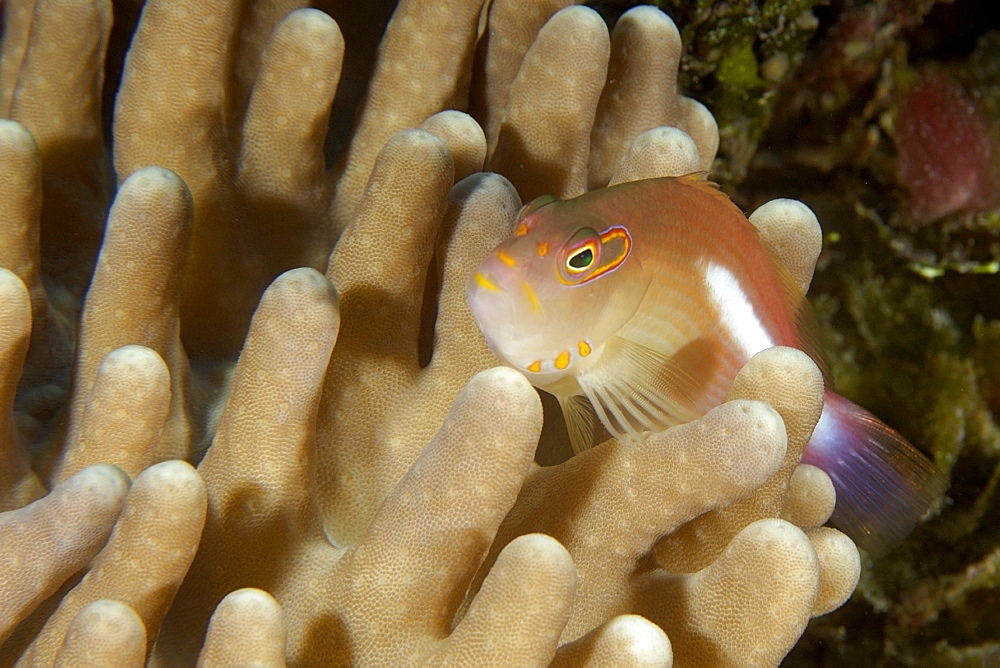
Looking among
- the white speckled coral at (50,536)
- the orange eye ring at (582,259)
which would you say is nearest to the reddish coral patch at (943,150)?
the orange eye ring at (582,259)

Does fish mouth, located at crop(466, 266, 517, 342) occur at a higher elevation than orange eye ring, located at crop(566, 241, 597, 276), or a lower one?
lower

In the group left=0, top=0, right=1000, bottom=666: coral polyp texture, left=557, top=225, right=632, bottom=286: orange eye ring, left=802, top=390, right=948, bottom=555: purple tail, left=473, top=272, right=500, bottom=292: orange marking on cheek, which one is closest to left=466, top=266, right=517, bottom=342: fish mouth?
left=473, top=272, right=500, bottom=292: orange marking on cheek

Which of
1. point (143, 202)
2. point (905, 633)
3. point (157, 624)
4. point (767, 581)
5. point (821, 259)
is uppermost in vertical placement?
point (143, 202)

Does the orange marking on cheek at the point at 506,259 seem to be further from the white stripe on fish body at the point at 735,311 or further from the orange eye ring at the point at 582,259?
the white stripe on fish body at the point at 735,311

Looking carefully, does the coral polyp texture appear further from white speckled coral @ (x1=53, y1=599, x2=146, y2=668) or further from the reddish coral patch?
the reddish coral patch

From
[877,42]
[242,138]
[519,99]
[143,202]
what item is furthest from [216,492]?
[877,42]

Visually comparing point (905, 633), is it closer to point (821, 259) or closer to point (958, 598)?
point (958, 598)
